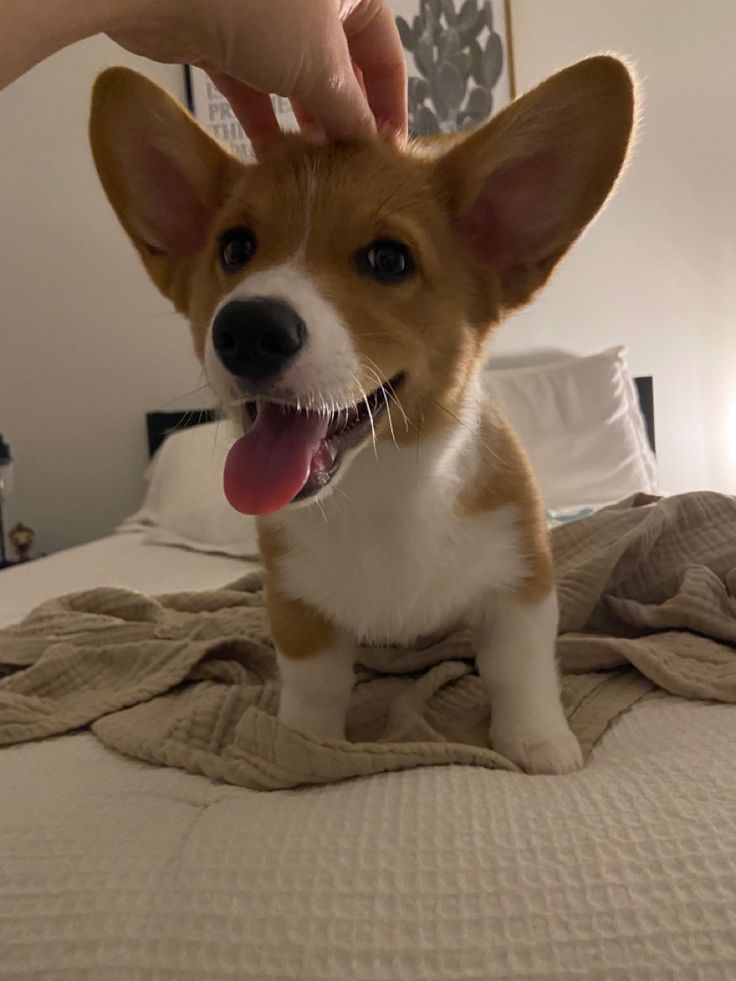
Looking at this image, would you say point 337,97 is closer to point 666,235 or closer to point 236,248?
point 236,248

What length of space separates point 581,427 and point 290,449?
6.65ft

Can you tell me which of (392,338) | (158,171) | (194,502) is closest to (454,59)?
(194,502)

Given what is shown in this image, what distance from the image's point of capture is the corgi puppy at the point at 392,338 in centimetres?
83

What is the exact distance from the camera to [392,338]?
2.73ft

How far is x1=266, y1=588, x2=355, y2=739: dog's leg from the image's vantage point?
37.4 inches

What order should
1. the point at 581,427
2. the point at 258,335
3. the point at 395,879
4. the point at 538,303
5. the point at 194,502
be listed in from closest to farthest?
the point at 395,879
the point at 258,335
the point at 194,502
the point at 581,427
the point at 538,303

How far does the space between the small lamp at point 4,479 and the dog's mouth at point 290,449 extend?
79.2 inches

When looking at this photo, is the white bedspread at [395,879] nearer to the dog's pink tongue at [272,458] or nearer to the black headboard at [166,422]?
the dog's pink tongue at [272,458]

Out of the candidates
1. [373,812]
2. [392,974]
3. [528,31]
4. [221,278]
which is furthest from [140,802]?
[528,31]

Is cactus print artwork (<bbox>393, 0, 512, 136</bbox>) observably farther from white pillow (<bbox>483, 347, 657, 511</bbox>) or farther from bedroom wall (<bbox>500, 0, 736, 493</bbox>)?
white pillow (<bbox>483, 347, 657, 511</bbox>)

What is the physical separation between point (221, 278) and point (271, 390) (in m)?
0.24

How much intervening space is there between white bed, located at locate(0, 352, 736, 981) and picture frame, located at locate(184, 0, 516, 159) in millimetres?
2789

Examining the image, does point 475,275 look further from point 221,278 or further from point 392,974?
point 392,974

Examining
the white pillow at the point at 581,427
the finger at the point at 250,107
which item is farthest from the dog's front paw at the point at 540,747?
the white pillow at the point at 581,427
